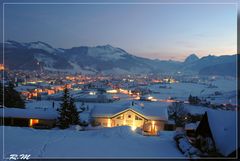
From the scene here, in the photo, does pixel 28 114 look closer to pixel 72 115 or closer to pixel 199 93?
pixel 72 115

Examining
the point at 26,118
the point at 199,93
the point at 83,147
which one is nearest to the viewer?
the point at 83,147

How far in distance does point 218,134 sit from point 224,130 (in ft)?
1.41

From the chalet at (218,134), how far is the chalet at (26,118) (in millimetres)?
18861

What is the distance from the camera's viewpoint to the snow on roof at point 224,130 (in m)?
12.1

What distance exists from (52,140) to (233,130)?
9723 mm

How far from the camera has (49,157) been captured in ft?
41.2

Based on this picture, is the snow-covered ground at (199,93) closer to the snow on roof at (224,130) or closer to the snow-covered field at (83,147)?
the snow on roof at (224,130)

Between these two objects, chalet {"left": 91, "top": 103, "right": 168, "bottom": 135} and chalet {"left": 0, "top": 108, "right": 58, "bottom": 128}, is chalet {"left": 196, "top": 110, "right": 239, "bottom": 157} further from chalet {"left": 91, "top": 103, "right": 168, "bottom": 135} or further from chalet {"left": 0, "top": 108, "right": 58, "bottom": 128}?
chalet {"left": 0, "top": 108, "right": 58, "bottom": 128}

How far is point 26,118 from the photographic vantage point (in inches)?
1214

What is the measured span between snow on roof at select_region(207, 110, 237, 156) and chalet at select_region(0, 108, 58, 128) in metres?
19.6

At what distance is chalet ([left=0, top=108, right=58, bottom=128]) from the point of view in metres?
30.5

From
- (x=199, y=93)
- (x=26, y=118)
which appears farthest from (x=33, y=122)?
(x=199, y=93)

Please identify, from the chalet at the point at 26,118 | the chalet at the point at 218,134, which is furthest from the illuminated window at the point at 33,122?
the chalet at the point at 218,134

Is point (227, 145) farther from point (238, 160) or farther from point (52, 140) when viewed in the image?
point (52, 140)
